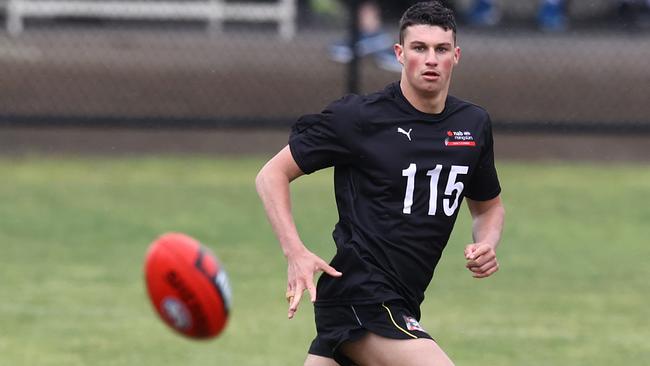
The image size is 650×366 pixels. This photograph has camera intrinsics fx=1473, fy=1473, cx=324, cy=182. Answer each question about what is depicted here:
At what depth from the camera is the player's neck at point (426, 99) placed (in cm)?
596

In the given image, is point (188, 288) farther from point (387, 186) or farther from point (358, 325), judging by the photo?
point (387, 186)

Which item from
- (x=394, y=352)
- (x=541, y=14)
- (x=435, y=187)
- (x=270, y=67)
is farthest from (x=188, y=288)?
(x=541, y=14)

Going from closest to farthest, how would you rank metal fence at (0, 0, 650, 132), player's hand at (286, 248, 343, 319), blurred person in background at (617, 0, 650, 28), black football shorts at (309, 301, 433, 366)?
player's hand at (286, 248, 343, 319)
black football shorts at (309, 301, 433, 366)
metal fence at (0, 0, 650, 132)
blurred person in background at (617, 0, 650, 28)

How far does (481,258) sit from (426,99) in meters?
0.69

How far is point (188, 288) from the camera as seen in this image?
18.6 feet

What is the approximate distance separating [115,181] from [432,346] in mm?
8638

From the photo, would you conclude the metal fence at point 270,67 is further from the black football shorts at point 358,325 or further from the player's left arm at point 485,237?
the black football shorts at point 358,325

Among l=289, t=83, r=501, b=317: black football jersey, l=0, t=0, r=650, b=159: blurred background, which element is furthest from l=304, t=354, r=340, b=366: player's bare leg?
l=0, t=0, r=650, b=159: blurred background

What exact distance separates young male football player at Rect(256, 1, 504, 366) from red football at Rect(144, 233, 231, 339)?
1.10ft

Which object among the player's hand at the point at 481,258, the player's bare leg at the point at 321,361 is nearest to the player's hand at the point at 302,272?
the player's bare leg at the point at 321,361

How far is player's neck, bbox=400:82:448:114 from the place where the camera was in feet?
19.6

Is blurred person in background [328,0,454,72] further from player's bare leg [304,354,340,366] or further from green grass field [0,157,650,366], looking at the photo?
player's bare leg [304,354,340,366]

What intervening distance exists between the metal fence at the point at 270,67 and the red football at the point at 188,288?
31.3ft

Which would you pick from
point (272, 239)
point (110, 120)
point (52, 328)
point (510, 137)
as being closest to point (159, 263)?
point (52, 328)
